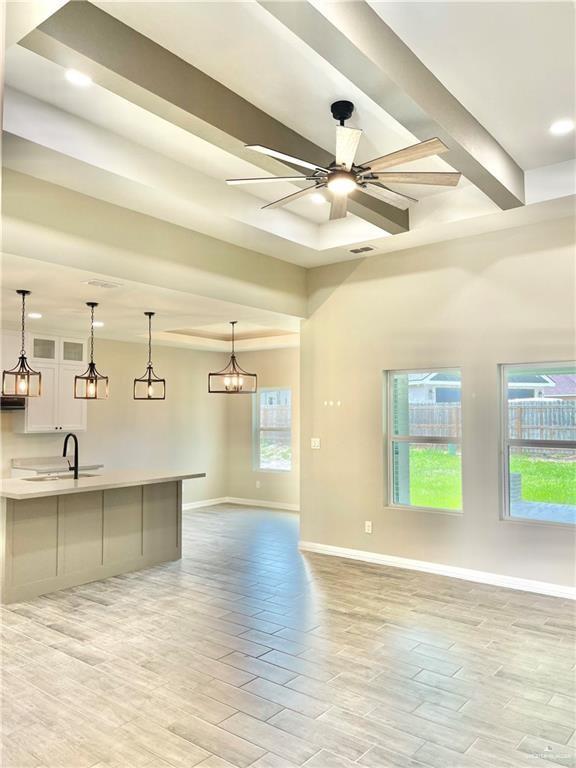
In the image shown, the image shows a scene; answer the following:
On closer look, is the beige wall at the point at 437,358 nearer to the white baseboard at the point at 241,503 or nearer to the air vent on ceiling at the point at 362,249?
the air vent on ceiling at the point at 362,249

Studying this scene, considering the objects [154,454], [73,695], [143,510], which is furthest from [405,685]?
[154,454]

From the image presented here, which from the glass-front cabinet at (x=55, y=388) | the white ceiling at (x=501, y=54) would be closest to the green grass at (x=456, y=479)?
the white ceiling at (x=501, y=54)

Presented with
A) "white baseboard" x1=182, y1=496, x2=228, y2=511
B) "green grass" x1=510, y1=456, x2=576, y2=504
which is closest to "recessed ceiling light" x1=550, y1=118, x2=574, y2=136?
"green grass" x1=510, y1=456, x2=576, y2=504

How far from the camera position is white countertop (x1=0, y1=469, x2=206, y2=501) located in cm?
456

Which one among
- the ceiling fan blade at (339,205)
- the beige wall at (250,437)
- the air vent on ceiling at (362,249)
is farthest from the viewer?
the beige wall at (250,437)

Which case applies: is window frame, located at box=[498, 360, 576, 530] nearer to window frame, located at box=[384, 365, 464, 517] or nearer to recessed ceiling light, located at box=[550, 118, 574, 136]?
window frame, located at box=[384, 365, 464, 517]

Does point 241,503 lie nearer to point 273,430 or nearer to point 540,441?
point 273,430

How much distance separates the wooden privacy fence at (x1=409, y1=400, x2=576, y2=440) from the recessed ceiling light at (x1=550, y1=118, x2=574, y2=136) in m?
2.11

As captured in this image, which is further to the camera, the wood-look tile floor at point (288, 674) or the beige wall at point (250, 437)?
the beige wall at point (250, 437)

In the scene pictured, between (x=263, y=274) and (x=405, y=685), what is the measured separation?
396 cm

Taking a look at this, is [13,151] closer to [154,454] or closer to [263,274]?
[263,274]

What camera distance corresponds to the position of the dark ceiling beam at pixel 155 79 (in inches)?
99.5

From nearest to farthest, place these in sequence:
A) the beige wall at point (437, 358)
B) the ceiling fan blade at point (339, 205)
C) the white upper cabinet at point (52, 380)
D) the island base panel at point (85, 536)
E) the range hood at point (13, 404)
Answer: the ceiling fan blade at point (339, 205) → the island base panel at point (85, 536) → the beige wall at point (437, 358) → the range hood at point (13, 404) → the white upper cabinet at point (52, 380)

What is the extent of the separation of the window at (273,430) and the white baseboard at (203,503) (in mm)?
909
